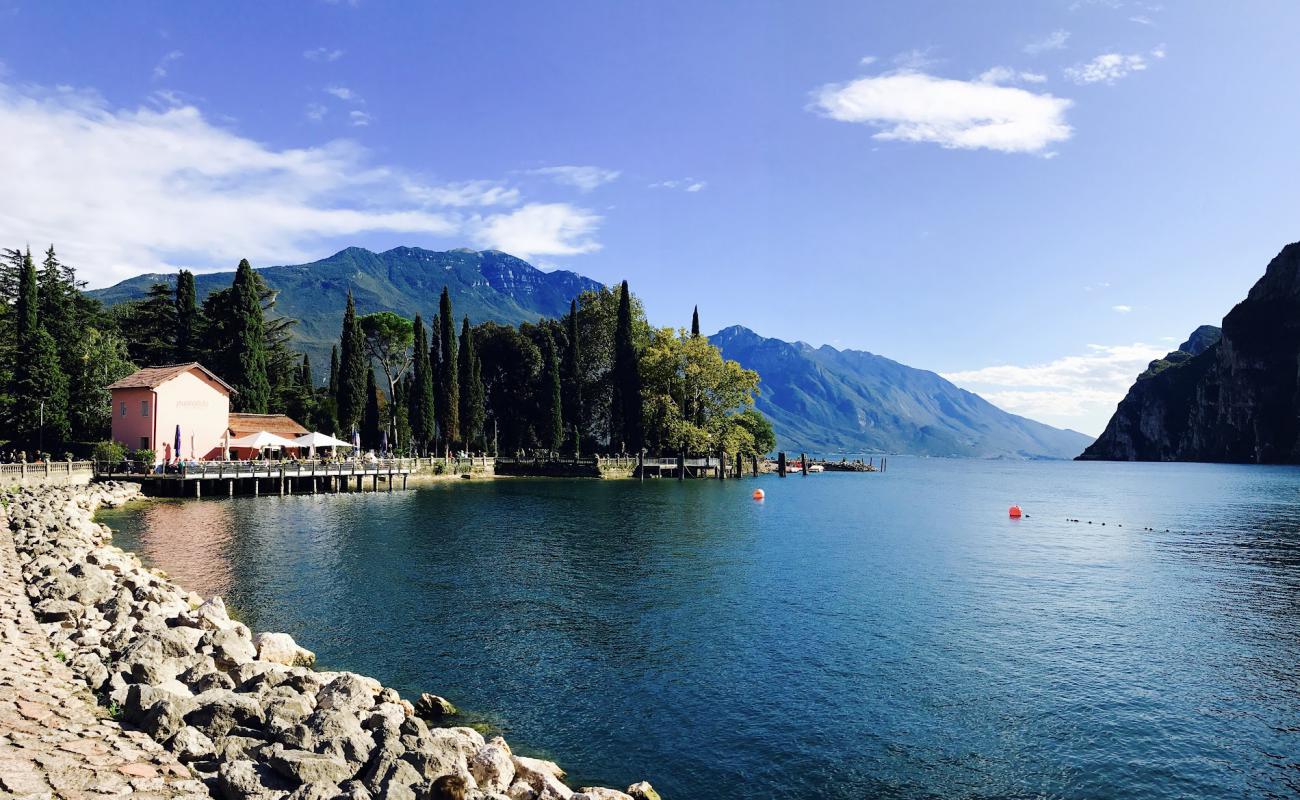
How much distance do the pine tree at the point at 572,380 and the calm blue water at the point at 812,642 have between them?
159 feet

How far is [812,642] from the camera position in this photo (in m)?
18.4

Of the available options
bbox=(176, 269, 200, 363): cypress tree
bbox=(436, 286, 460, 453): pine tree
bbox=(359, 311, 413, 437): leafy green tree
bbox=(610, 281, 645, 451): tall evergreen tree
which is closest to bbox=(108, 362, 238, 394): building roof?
bbox=(176, 269, 200, 363): cypress tree

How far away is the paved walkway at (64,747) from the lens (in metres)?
7.79

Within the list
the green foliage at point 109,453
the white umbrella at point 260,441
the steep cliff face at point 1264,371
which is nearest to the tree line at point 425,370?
the green foliage at point 109,453

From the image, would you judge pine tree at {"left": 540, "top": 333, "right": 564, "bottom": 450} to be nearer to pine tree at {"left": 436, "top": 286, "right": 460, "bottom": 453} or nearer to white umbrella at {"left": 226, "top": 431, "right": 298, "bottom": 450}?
pine tree at {"left": 436, "top": 286, "right": 460, "bottom": 453}

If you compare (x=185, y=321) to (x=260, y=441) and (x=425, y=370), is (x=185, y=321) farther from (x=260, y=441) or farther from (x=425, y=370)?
(x=260, y=441)

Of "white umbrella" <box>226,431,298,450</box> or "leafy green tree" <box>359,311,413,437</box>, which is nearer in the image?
"white umbrella" <box>226,431,298,450</box>

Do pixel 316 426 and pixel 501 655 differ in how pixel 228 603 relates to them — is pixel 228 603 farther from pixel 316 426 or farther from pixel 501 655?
pixel 316 426

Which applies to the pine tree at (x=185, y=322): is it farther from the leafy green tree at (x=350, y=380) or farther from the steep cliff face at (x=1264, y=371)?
the steep cliff face at (x=1264, y=371)

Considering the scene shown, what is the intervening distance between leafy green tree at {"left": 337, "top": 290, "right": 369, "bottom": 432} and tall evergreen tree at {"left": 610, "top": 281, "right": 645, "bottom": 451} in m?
27.0

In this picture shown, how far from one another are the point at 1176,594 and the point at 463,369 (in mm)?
68701

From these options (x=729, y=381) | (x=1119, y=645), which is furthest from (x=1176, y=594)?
(x=729, y=381)

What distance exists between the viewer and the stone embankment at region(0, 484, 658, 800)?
8.73 metres

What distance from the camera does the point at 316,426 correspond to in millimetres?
77125
